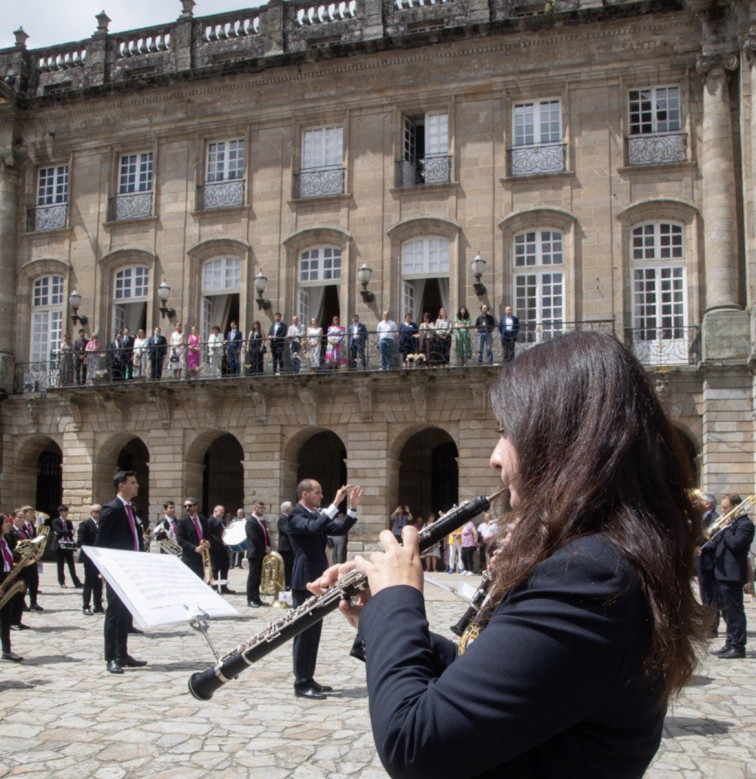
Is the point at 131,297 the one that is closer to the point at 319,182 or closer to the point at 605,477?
the point at 319,182

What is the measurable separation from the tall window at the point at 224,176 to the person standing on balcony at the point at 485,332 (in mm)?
7964

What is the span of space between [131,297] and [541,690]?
26664 mm

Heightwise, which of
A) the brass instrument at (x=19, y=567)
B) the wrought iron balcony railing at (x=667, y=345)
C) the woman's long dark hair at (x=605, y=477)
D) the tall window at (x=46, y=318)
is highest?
the tall window at (x=46, y=318)

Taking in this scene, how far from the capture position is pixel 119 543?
9.78 m

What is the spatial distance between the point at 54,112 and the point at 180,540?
17.8m

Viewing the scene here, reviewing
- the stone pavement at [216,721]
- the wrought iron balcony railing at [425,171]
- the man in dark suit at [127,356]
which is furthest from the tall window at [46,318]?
the stone pavement at [216,721]

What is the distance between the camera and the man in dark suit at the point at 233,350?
2447 cm

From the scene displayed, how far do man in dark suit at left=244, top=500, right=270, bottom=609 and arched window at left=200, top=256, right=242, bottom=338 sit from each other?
11037mm

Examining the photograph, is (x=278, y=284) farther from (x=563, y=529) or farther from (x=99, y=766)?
(x=563, y=529)

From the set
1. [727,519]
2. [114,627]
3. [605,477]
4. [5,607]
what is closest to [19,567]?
[5,607]

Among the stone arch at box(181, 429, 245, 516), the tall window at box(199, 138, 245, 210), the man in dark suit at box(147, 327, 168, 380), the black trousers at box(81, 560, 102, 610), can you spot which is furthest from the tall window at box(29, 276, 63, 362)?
the black trousers at box(81, 560, 102, 610)

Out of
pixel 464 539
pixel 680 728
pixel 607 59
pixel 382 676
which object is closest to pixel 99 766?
pixel 680 728

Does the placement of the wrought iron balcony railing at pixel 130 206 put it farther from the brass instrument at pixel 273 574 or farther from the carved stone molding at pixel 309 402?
the brass instrument at pixel 273 574

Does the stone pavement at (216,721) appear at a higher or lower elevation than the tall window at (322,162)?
lower
